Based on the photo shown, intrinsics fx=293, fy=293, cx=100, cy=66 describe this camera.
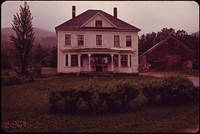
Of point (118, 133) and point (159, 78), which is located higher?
point (159, 78)

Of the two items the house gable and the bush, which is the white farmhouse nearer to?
the house gable

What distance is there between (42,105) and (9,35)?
173 cm

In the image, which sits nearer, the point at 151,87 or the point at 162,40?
the point at 162,40

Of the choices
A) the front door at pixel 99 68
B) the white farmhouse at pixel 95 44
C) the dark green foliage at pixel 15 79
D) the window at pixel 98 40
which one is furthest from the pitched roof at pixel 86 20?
the dark green foliage at pixel 15 79

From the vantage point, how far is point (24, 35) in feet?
16.3

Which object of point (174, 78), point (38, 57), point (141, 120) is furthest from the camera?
point (174, 78)

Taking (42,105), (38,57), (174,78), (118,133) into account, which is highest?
(38,57)

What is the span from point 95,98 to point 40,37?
138 inches

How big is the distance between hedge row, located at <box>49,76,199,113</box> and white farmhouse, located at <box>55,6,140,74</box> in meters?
0.44

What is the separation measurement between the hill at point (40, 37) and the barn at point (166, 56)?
1540 mm

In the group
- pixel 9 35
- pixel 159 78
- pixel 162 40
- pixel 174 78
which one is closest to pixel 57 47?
pixel 9 35

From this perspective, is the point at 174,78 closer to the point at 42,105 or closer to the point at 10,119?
the point at 42,105

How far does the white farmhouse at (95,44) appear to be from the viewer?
5023 mm

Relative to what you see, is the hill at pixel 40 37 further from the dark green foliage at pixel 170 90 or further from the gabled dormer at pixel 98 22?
the dark green foliage at pixel 170 90
